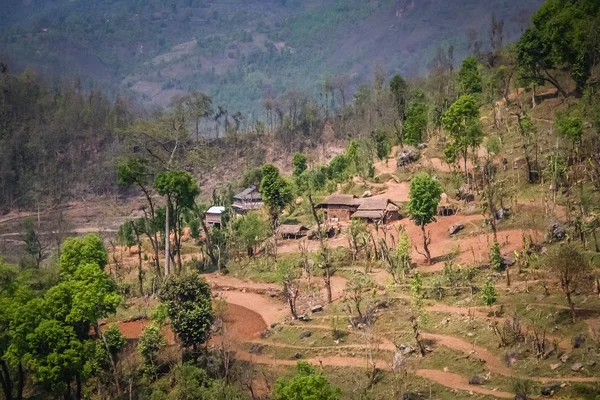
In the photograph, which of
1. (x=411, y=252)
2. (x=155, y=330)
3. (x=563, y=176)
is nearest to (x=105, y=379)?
(x=155, y=330)

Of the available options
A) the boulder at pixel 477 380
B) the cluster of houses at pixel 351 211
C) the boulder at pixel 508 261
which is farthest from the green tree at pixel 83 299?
the cluster of houses at pixel 351 211

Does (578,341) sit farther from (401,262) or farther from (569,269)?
(401,262)

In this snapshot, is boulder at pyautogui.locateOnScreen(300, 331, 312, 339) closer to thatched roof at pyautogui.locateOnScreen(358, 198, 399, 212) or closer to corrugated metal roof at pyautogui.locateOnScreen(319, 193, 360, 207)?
thatched roof at pyautogui.locateOnScreen(358, 198, 399, 212)

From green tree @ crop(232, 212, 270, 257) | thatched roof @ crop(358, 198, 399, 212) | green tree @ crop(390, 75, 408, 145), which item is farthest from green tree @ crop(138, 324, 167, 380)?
green tree @ crop(390, 75, 408, 145)

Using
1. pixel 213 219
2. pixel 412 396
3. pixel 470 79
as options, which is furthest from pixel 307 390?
pixel 470 79

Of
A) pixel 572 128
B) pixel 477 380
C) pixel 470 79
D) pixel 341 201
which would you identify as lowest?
pixel 477 380
